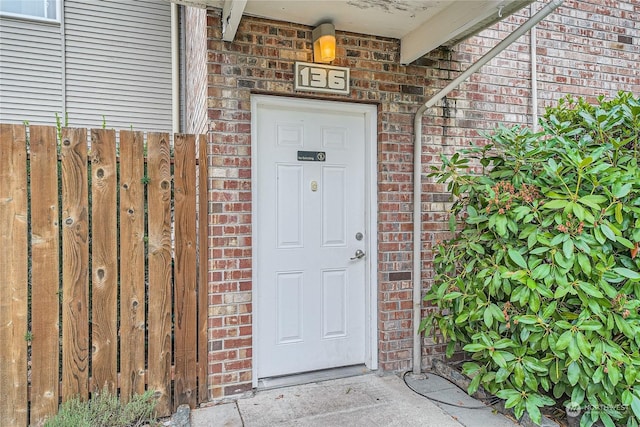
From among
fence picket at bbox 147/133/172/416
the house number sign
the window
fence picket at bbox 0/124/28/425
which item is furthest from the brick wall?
the window

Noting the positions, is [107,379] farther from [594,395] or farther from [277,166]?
[594,395]

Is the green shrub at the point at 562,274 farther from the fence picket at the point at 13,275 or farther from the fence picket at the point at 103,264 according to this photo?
the fence picket at the point at 13,275

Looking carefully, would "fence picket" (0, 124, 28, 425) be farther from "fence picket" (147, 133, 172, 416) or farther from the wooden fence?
"fence picket" (147, 133, 172, 416)

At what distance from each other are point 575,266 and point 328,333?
1889 mm

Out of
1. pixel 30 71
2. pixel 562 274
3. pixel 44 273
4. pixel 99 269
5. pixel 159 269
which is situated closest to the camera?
pixel 562 274

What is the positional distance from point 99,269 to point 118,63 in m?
4.05

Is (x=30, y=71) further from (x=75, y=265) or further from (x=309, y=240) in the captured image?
(x=309, y=240)

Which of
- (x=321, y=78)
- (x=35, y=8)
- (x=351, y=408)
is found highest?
(x=35, y=8)

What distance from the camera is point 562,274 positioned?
2.36m

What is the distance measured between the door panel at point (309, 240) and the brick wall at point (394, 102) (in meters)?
0.18

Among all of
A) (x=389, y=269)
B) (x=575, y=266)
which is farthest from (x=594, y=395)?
(x=389, y=269)

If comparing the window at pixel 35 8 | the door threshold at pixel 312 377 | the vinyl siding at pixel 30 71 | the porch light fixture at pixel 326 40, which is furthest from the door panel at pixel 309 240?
the window at pixel 35 8

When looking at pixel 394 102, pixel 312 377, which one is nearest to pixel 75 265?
pixel 312 377

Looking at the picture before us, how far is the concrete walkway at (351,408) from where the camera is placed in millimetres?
2553
